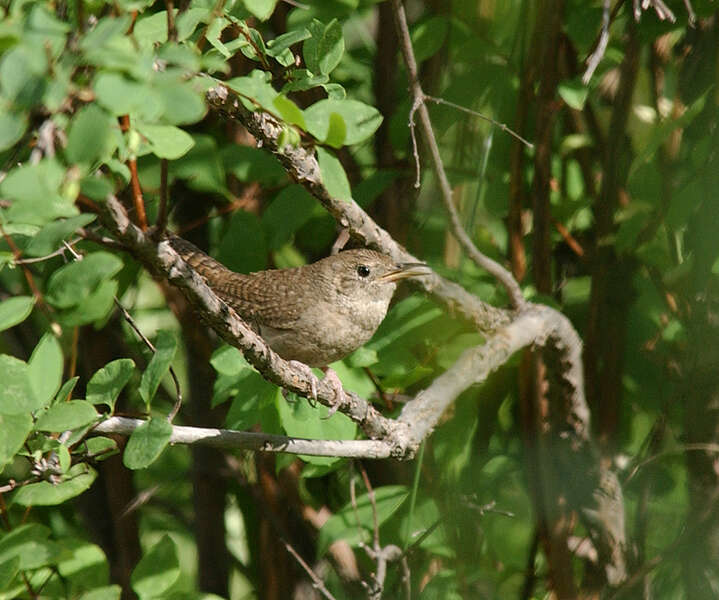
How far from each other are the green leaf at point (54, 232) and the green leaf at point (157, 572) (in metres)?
1.17

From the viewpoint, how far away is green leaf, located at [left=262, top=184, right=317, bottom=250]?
9.82ft

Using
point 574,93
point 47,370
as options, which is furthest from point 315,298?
point 47,370

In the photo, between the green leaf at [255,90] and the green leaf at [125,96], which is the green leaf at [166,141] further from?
the green leaf at [125,96]

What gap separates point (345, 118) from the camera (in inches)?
69.2

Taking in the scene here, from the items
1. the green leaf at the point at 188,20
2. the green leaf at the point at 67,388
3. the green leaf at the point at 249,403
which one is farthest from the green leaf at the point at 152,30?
the green leaf at the point at 249,403

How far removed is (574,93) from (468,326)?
79 cm

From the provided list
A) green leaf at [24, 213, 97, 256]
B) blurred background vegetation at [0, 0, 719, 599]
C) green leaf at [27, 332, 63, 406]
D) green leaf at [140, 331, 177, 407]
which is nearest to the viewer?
green leaf at [24, 213, 97, 256]

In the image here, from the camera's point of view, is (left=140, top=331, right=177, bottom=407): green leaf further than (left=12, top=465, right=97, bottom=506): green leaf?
No

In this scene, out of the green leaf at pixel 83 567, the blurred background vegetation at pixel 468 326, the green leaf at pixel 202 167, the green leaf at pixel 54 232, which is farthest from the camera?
the green leaf at pixel 202 167

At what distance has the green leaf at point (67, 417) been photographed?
5.97ft

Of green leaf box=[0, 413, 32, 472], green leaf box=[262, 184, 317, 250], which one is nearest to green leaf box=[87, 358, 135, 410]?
green leaf box=[0, 413, 32, 472]

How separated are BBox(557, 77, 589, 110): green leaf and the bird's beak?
0.66 meters

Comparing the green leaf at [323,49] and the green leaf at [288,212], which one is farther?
the green leaf at [288,212]

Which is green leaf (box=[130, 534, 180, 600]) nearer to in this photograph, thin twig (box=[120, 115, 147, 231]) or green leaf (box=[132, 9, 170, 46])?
thin twig (box=[120, 115, 147, 231])
